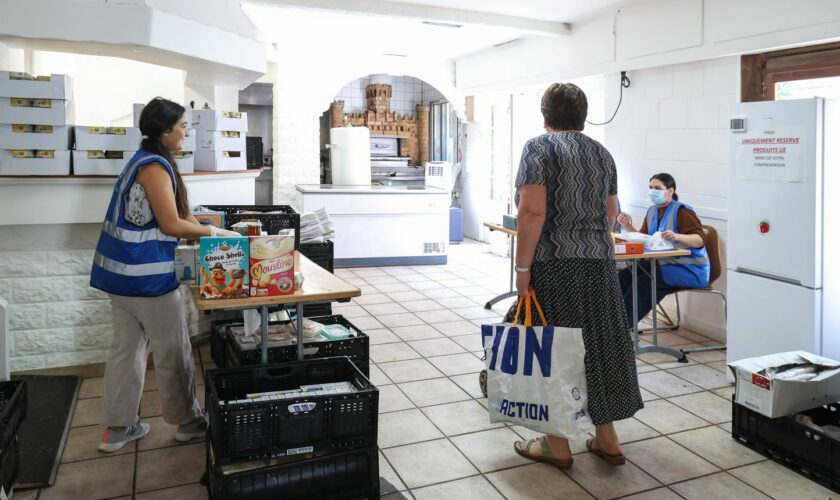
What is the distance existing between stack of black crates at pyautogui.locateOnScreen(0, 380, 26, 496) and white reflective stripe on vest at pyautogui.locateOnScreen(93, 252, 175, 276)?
541 millimetres

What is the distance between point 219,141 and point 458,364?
211cm

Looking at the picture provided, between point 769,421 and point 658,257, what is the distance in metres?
1.51

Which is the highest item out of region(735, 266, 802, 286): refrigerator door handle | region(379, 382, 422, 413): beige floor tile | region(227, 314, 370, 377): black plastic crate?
region(735, 266, 802, 286): refrigerator door handle

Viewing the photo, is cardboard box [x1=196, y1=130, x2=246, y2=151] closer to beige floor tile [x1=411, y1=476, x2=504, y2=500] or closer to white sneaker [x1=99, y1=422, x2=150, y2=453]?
white sneaker [x1=99, y1=422, x2=150, y2=453]

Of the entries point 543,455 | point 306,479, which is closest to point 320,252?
point 543,455

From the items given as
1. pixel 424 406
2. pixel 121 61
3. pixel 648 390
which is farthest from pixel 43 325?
pixel 121 61

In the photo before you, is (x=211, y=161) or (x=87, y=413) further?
(x=211, y=161)

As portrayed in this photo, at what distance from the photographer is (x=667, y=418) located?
3572 millimetres

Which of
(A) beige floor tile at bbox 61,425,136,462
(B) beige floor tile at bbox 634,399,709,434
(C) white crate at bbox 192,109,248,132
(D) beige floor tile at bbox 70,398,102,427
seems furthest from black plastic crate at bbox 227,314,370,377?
(C) white crate at bbox 192,109,248,132

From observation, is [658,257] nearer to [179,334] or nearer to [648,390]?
[648,390]

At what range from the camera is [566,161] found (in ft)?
9.00

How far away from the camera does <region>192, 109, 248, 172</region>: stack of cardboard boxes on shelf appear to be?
4477 millimetres

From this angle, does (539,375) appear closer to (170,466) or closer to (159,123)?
(170,466)

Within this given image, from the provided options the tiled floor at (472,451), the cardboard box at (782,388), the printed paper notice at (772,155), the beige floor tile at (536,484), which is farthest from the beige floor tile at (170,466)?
the printed paper notice at (772,155)
